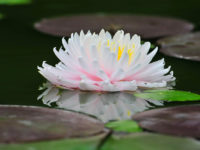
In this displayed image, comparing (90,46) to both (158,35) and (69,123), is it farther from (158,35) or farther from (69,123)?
(158,35)

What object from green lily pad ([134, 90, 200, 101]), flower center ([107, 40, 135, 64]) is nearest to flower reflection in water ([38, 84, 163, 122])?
green lily pad ([134, 90, 200, 101])

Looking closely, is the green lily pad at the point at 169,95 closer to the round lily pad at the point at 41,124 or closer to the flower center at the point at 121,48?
the flower center at the point at 121,48

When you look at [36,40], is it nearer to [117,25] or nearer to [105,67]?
[117,25]

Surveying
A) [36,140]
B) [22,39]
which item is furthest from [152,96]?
[22,39]

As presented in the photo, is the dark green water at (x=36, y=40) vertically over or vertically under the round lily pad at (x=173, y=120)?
over

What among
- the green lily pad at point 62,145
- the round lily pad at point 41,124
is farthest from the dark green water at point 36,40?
A: the green lily pad at point 62,145

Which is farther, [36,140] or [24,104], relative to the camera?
[24,104]
